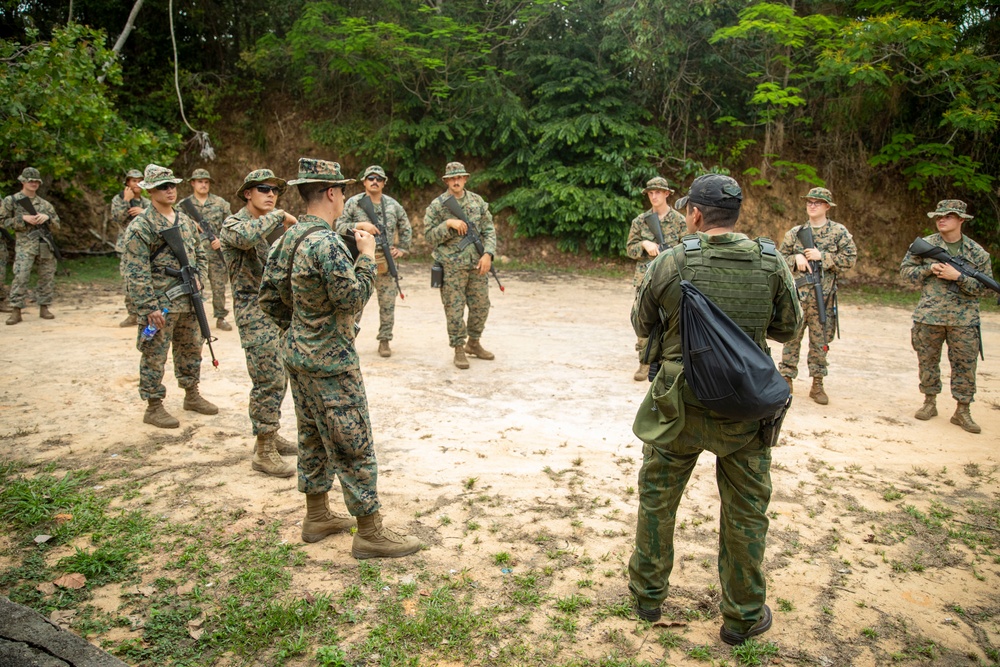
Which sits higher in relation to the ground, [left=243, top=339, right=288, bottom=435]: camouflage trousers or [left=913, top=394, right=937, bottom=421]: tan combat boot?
[left=243, top=339, right=288, bottom=435]: camouflage trousers

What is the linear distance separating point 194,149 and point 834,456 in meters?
17.4

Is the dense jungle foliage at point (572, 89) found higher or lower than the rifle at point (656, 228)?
higher

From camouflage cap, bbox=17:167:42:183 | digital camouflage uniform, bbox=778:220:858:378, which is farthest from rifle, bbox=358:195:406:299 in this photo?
camouflage cap, bbox=17:167:42:183

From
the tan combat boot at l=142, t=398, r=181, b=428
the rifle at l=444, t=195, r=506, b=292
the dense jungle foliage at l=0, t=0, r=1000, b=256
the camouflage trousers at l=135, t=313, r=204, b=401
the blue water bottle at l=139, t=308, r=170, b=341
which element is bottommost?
the tan combat boot at l=142, t=398, r=181, b=428

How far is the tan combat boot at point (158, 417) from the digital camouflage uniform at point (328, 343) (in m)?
2.42

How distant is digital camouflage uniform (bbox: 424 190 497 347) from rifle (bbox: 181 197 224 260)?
2761 millimetres

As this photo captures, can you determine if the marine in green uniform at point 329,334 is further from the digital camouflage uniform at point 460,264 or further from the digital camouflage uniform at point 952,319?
the digital camouflage uniform at point 952,319

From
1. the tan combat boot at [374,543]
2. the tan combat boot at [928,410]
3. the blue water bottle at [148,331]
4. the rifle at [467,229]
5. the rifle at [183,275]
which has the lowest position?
the tan combat boot at [374,543]

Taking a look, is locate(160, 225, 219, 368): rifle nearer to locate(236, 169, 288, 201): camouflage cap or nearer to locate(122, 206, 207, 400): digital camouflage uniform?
locate(122, 206, 207, 400): digital camouflage uniform

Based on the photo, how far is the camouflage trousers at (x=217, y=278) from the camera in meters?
8.97

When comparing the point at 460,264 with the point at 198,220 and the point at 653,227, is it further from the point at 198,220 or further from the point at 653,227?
the point at 198,220

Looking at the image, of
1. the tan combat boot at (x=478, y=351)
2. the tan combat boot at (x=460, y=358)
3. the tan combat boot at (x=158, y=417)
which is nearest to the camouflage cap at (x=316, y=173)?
the tan combat boot at (x=158, y=417)

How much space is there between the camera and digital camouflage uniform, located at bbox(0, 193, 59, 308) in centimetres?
929

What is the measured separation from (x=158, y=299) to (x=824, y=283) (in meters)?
6.17
